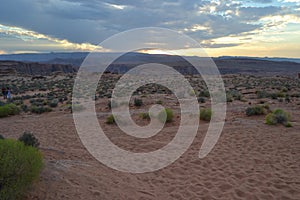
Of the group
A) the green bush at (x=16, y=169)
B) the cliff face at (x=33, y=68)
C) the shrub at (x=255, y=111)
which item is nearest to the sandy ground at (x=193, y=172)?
the green bush at (x=16, y=169)

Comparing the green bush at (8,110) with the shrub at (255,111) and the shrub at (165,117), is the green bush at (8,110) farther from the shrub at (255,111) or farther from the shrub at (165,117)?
the shrub at (255,111)

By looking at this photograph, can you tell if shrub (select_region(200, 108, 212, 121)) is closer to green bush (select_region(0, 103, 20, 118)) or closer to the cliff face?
green bush (select_region(0, 103, 20, 118))

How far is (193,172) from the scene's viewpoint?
7645mm

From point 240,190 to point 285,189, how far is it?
1004 mm

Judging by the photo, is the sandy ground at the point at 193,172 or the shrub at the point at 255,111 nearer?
the sandy ground at the point at 193,172

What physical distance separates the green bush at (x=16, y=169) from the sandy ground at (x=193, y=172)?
0.37 metres

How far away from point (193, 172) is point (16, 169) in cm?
432

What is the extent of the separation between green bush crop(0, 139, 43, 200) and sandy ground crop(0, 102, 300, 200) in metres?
0.37

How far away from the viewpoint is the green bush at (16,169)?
4902 millimetres

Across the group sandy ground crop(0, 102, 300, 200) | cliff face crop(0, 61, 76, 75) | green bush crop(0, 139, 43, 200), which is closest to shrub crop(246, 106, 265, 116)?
sandy ground crop(0, 102, 300, 200)

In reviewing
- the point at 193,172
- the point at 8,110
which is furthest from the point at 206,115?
the point at 8,110

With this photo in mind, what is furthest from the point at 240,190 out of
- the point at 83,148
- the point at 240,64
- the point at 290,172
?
the point at 240,64

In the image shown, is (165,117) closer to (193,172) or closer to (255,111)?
(255,111)

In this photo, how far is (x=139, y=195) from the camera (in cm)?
612
